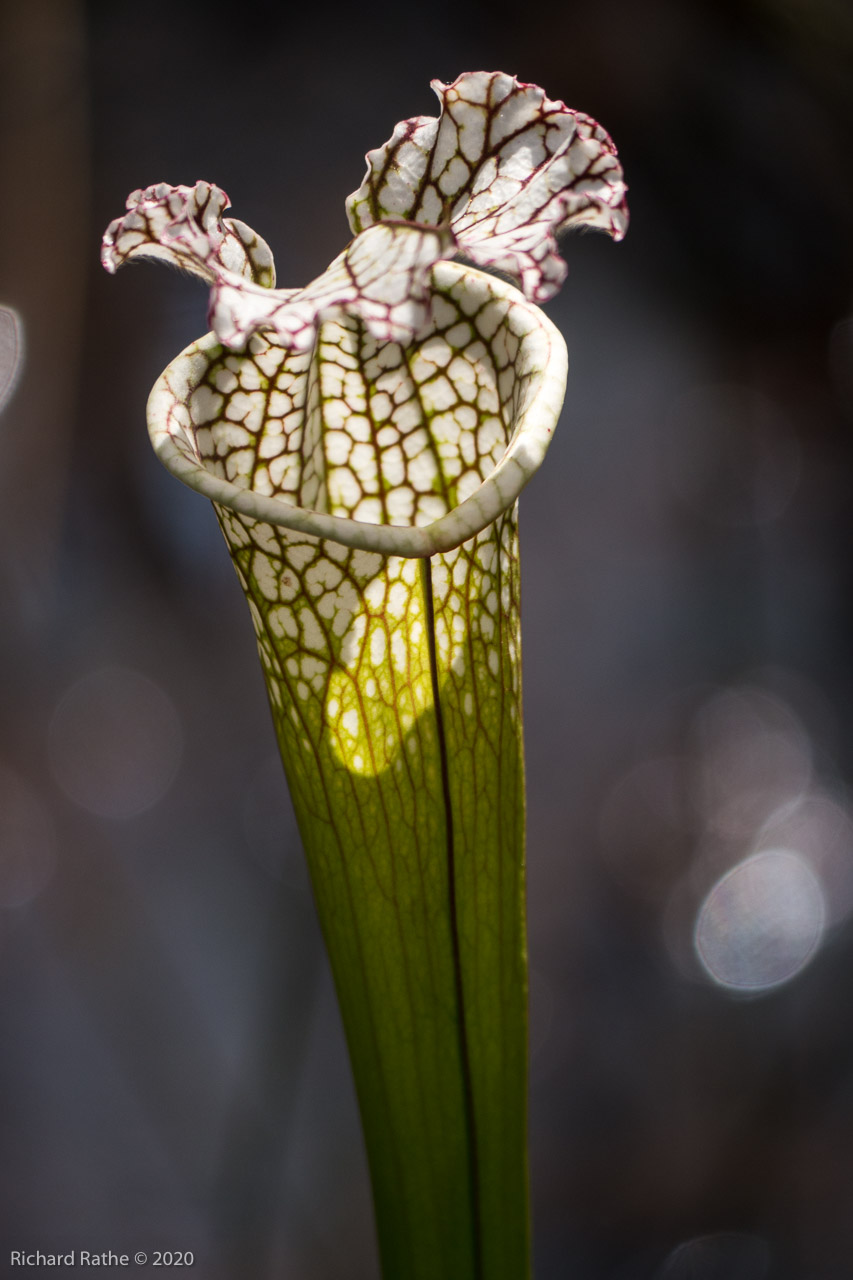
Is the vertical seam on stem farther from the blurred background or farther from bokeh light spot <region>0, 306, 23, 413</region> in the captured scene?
A: bokeh light spot <region>0, 306, 23, 413</region>

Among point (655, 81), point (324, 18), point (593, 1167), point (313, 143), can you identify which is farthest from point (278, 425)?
point (593, 1167)

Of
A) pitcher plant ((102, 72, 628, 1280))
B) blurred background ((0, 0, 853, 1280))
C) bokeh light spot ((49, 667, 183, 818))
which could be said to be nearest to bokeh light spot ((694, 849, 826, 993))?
→ blurred background ((0, 0, 853, 1280))

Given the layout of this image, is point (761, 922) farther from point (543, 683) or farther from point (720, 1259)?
point (543, 683)

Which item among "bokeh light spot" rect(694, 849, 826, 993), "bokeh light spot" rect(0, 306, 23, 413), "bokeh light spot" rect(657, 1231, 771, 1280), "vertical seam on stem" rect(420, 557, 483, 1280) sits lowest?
"bokeh light spot" rect(657, 1231, 771, 1280)

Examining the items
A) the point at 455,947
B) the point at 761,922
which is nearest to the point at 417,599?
the point at 455,947

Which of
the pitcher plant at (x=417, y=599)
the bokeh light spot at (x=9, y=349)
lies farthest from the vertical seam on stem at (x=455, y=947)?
Result: the bokeh light spot at (x=9, y=349)

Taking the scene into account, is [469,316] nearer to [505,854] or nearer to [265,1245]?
[505,854]
